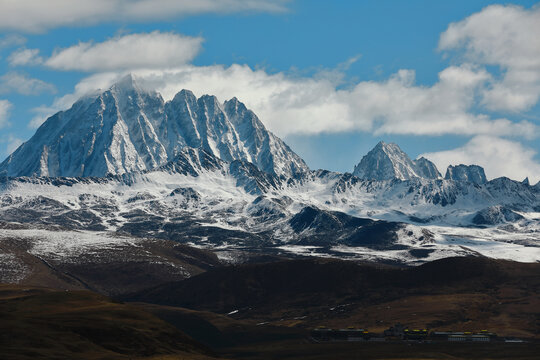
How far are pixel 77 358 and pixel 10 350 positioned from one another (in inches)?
613

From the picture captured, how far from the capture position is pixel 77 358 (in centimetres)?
19662

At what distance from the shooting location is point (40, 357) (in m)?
188

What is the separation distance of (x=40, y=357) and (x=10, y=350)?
24.7 ft

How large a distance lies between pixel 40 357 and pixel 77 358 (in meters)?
10.8

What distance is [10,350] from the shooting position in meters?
190
